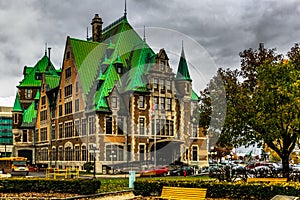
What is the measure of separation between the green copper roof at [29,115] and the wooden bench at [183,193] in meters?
66.9

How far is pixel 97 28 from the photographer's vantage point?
258ft

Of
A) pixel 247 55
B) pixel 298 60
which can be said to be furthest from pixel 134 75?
pixel 298 60

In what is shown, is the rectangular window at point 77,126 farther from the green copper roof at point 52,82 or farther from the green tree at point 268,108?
the green tree at point 268,108

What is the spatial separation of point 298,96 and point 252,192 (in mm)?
15119

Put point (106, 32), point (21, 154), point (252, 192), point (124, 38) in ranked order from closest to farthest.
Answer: point (252, 192)
point (124, 38)
point (106, 32)
point (21, 154)

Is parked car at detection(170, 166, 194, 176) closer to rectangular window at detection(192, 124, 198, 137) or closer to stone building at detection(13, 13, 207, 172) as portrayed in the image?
stone building at detection(13, 13, 207, 172)

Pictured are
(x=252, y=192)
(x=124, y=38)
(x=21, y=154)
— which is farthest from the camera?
(x=21, y=154)

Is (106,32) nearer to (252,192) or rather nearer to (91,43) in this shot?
(91,43)

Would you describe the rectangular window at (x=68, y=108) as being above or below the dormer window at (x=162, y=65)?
below

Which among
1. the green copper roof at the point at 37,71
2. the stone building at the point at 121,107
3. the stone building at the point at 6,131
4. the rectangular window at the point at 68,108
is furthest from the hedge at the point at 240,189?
the stone building at the point at 6,131

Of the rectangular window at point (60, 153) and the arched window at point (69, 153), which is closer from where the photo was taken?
the arched window at point (69, 153)

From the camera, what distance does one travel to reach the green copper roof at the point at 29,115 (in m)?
87.2

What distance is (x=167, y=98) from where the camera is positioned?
68812mm

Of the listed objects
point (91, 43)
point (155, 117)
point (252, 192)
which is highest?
point (91, 43)
